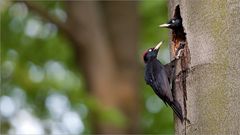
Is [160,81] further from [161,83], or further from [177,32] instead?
[177,32]

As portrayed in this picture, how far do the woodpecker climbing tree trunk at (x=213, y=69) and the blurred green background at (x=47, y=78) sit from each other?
11.3 feet

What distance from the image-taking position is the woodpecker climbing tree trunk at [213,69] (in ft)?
4.58

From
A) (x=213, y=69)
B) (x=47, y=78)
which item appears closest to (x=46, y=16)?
(x=47, y=78)

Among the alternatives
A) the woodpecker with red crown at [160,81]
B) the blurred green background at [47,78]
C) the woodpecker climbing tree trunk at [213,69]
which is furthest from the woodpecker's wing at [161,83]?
the blurred green background at [47,78]

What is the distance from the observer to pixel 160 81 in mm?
1742

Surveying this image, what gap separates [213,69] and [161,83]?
0.29 meters

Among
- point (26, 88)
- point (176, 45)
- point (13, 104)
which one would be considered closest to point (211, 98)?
point (176, 45)

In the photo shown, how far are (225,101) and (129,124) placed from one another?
403cm

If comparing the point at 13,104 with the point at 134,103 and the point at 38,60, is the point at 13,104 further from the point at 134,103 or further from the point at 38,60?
the point at 134,103

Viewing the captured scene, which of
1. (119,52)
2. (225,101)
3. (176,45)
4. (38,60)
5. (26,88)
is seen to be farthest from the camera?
(38,60)

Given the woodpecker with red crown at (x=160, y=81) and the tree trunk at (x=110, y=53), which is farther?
the tree trunk at (x=110, y=53)

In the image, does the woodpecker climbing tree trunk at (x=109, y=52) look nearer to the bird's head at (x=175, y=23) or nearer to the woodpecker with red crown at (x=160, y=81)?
the woodpecker with red crown at (x=160, y=81)

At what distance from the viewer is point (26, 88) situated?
4988 millimetres

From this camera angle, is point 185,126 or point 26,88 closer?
point 185,126
